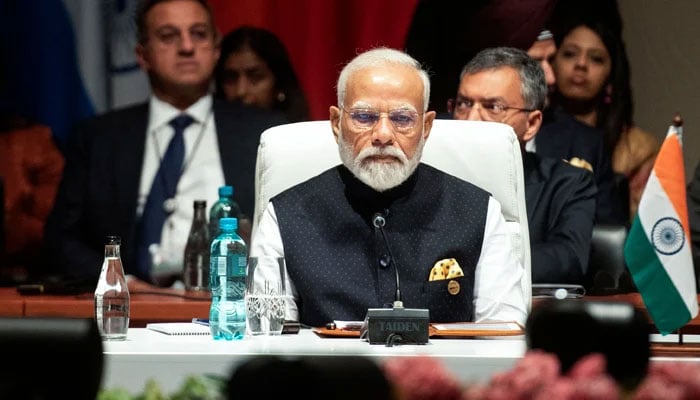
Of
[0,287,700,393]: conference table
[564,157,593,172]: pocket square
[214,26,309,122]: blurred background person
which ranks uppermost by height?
[214,26,309,122]: blurred background person

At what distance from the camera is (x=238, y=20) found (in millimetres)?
5414

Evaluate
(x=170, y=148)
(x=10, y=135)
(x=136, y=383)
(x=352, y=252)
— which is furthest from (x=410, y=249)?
(x=10, y=135)

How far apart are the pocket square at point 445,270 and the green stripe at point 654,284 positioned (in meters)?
0.62

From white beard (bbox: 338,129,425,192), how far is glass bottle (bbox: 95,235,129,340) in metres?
0.74

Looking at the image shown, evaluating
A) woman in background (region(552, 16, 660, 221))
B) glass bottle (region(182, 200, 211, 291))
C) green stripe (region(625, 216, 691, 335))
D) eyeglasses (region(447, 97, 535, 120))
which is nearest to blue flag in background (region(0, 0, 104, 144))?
glass bottle (region(182, 200, 211, 291))

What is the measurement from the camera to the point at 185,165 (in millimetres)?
5125

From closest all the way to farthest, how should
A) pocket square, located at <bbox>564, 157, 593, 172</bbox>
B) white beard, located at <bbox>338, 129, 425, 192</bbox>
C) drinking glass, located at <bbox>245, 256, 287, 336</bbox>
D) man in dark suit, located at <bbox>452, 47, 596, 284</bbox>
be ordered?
1. drinking glass, located at <bbox>245, 256, 287, 336</bbox>
2. white beard, located at <bbox>338, 129, 425, 192</bbox>
3. man in dark suit, located at <bbox>452, 47, 596, 284</bbox>
4. pocket square, located at <bbox>564, 157, 593, 172</bbox>

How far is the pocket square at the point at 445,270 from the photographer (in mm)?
3217

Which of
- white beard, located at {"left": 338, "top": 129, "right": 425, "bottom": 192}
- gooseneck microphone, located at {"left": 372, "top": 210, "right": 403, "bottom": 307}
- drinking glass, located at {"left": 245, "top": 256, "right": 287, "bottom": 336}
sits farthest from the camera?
white beard, located at {"left": 338, "top": 129, "right": 425, "bottom": 192}

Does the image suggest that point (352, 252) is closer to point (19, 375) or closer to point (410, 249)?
point (410, 249)

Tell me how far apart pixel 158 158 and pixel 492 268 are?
2223 mm

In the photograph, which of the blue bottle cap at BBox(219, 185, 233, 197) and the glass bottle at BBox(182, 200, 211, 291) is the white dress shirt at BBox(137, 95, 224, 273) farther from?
the blue bottle cap at BBox(219, 185, 233, 197)

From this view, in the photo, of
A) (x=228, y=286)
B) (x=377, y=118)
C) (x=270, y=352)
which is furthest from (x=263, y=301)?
(x=377, y=118)

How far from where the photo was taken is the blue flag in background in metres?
5.30
